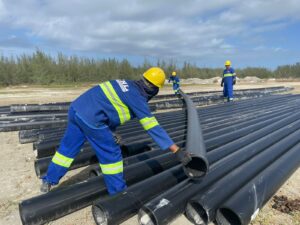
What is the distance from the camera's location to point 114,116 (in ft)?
11.2

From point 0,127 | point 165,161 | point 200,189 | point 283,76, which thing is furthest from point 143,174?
point 283,76

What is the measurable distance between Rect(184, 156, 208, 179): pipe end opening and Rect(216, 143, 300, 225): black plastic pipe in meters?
0.45

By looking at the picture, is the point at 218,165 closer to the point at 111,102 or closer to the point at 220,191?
the point at 220,191

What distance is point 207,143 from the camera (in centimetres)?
514

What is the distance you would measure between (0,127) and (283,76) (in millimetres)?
53789

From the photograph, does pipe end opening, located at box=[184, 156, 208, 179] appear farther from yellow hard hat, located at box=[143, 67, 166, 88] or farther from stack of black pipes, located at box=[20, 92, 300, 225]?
yellow hard hat, located at box=[143, 67, 166, 88]

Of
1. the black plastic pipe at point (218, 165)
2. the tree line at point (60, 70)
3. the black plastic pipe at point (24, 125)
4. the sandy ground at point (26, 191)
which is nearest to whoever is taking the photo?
the black plastic pipe at point (218, 165)

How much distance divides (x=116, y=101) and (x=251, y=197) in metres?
1.68

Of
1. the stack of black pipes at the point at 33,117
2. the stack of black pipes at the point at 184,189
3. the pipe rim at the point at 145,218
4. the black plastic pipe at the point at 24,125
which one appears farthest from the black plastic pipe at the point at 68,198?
the black plastic pipe at the point at 24,125

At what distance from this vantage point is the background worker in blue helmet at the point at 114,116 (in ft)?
10.7

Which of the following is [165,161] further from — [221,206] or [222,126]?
[222,126]

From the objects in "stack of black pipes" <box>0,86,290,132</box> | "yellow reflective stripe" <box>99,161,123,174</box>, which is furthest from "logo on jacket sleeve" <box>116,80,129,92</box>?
"stack of black pipes" <box>0,86,290,132</box>

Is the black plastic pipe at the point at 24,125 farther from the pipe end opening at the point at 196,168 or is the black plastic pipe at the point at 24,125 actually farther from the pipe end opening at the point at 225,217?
the pipe end opening at the point at 225,217

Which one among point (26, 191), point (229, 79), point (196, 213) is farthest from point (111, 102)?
point (229, 79)
